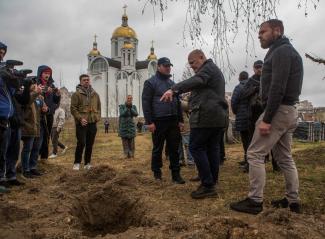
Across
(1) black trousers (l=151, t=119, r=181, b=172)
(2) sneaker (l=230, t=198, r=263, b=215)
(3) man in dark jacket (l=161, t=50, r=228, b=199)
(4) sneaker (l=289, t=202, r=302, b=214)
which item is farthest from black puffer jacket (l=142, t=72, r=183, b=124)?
(4) sneaker (l=289, t=202, r=302, b=214)

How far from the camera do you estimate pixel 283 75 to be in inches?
147

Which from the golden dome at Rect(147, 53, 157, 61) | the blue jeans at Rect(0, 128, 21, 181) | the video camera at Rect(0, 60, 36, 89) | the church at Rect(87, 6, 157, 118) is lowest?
the blue jeans at Rect(0, 128, 21, 181)

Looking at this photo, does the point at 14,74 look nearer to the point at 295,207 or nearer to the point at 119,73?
the point at 295,207

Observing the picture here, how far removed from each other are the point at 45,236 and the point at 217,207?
1893mm

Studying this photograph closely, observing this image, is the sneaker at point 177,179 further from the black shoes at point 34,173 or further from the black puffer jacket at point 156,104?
the black shoes at point 34,173

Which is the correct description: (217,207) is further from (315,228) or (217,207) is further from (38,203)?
(38,203)

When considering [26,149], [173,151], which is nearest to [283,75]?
[173,151]

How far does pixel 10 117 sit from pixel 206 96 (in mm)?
2620

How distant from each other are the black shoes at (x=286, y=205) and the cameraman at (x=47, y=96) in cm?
456

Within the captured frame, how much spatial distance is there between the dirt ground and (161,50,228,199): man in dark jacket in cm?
32

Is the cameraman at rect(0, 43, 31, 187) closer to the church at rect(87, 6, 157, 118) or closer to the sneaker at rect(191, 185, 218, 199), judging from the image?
the sneaker at rect(191, 185, 218, 199)

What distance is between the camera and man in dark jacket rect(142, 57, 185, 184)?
578cm

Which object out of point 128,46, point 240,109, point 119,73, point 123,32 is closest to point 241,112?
point 240,109

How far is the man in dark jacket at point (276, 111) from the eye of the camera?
376 centimetres
